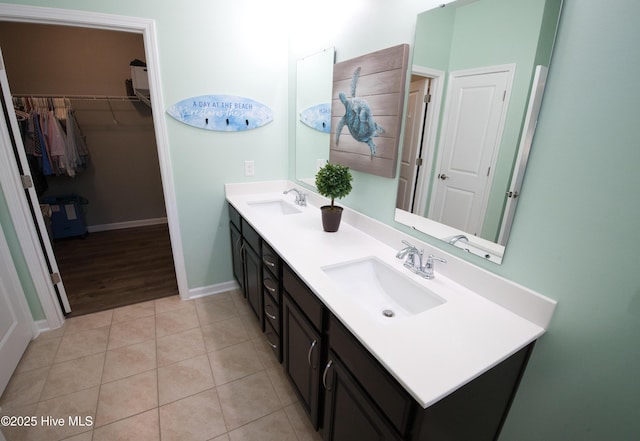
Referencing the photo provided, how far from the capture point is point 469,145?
1161mm

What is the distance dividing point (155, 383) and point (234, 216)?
1.22m

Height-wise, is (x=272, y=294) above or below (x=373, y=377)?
below

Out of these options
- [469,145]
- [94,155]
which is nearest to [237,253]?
[469,145]

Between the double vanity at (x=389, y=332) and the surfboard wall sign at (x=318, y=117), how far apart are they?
0.73 m

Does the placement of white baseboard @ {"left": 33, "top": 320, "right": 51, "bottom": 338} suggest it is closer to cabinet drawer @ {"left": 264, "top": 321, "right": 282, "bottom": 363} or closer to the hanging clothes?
cabinet drawer @ {"left": 264, "top": 321, "right": 282, "bottom": 363}

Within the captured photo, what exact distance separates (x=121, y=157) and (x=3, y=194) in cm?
232

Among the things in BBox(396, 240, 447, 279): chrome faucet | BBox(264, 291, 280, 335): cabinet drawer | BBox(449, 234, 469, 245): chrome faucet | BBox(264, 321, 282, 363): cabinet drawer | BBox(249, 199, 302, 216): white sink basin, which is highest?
BBox(449, 234, 469, 245): chrome faucet

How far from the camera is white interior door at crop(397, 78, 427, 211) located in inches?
52.8

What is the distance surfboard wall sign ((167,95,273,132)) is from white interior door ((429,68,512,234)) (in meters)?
1.63

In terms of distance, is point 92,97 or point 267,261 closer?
point 267,261

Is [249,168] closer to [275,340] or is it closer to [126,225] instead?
[275,340]

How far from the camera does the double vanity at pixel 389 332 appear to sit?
81cm

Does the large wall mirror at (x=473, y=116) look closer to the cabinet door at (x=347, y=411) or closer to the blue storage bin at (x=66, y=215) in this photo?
the cabinet door at (x=347, y=411)

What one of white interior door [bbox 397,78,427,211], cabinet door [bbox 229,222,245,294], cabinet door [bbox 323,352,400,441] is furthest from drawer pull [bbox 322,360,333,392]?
cabinet door [bbox 229,222,245,294]
